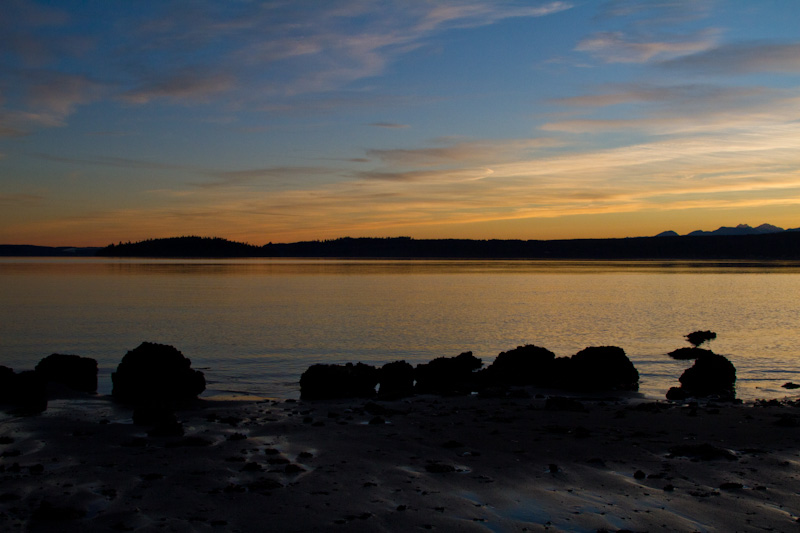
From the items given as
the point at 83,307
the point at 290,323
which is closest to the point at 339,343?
the point at 290,323

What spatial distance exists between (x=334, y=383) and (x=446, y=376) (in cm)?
384

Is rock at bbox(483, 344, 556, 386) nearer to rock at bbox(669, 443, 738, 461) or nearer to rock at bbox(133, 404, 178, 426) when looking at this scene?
rock at bbox(669, 443, 738, 461)

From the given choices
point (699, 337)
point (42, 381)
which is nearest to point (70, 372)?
point (42, 381)

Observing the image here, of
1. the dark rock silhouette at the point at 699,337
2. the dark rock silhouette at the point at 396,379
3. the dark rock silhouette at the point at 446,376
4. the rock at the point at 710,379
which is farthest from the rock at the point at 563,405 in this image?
the dark rock silhouette at the point at 699,337

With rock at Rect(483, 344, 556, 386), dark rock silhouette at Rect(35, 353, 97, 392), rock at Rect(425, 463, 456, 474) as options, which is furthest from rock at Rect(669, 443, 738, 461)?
Answer: dark rock silhouette at Rect(35, 353, 97, 392)

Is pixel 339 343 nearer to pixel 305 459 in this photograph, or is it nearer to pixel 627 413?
pixel 627 413

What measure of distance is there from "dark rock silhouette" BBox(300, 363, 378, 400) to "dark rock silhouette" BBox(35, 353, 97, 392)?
6.46m

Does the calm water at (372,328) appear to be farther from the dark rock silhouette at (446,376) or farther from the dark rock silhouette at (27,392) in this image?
the dark rock silhouette at (27,392)

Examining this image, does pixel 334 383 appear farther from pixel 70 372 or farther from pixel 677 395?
pixel 677 395

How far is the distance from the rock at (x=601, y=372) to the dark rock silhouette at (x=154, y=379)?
11382 millimetres

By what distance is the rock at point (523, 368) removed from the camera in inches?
829

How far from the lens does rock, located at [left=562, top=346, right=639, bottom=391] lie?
19.9 m

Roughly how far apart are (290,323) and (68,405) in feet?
77.4

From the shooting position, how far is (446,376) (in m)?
20.5
